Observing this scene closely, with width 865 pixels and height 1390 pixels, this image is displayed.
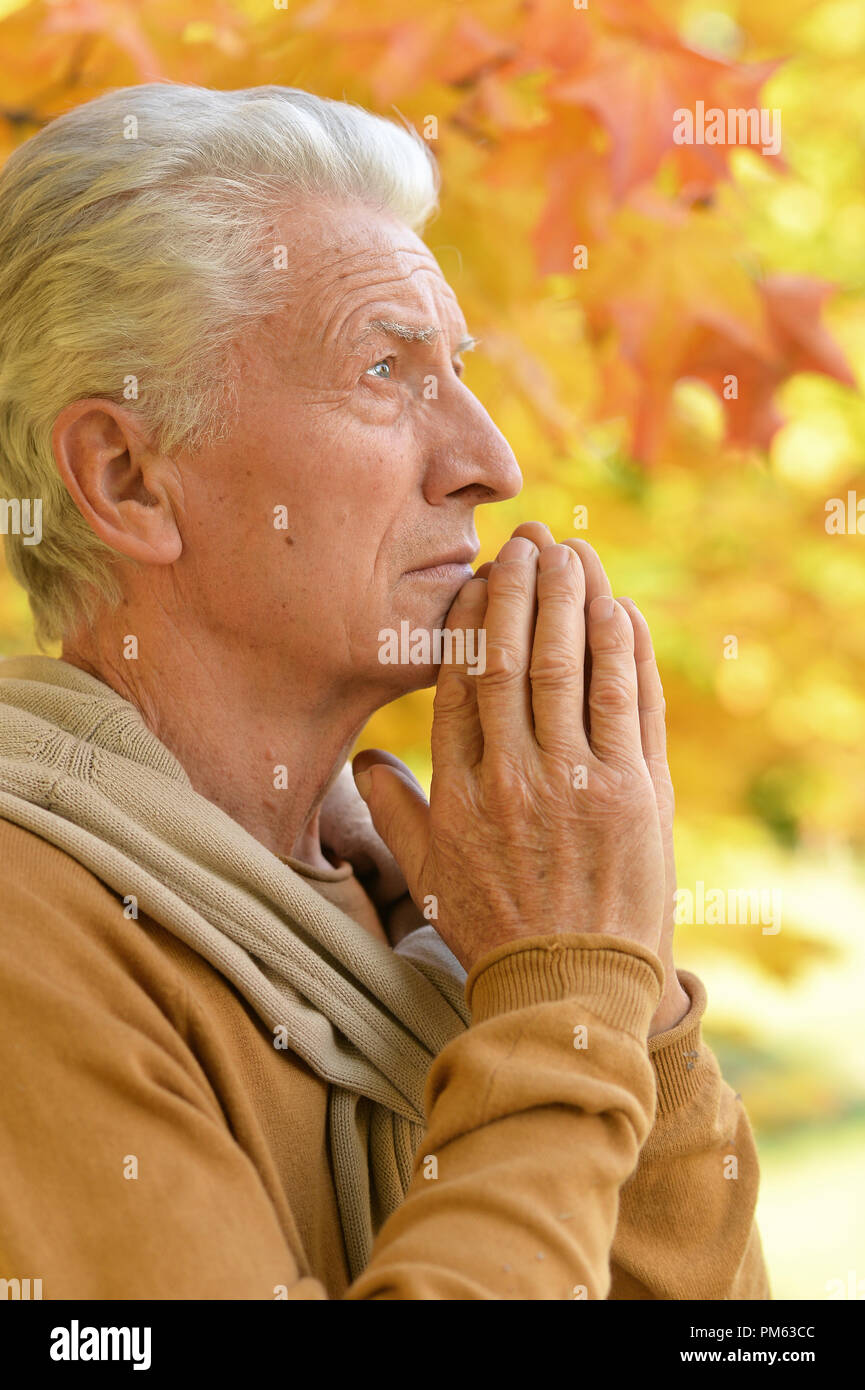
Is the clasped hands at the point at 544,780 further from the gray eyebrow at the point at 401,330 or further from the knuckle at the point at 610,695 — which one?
the gray eyebrow at the point at 401,330

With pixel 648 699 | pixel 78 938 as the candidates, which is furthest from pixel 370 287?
pixel 78 938

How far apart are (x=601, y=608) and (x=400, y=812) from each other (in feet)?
1.07

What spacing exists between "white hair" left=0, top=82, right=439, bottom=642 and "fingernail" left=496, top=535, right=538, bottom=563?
34 cm

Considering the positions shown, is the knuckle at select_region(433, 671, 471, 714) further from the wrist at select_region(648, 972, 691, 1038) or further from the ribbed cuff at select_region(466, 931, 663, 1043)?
the wrist at select_region(648, 972, 691, 1038)

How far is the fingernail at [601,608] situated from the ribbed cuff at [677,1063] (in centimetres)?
46

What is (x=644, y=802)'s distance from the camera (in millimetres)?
1428

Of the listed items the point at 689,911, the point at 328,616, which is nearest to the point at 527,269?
the point at 328,616

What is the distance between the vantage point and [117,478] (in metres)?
1.57

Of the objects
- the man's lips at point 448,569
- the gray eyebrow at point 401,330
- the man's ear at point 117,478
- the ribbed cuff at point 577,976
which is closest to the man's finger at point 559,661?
the man's lips at point 448,569

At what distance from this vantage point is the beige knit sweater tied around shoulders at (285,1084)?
1.14m

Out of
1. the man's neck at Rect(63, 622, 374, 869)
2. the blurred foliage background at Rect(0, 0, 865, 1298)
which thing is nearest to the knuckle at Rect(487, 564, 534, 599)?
the man's neck at Rect(63, 622, 374, 869)

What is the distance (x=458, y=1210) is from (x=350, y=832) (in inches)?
29.5

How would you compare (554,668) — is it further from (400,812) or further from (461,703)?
(400,812)
